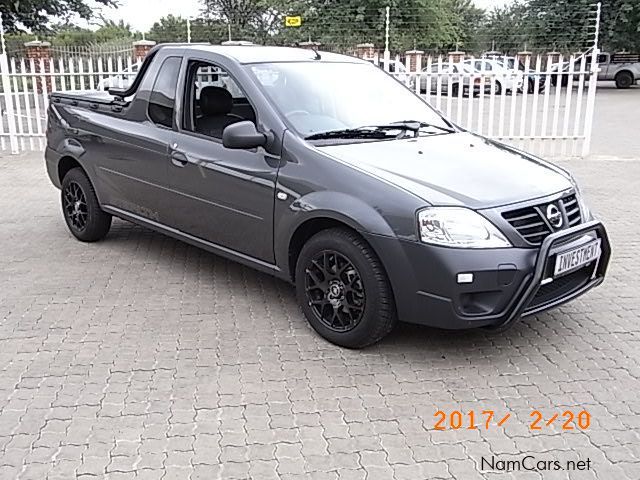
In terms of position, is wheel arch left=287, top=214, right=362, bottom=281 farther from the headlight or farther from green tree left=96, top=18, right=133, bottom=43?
green tree left=96, top=18, right=133, bottom=43

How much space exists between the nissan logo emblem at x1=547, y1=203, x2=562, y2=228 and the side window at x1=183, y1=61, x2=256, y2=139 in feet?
7.32

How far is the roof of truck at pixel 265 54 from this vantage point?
4879 millimetres

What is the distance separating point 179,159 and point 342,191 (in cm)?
162

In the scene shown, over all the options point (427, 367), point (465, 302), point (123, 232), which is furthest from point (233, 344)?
point (123, 232)

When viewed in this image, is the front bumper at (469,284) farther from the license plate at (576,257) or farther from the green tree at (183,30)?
the green tree at (183,30)

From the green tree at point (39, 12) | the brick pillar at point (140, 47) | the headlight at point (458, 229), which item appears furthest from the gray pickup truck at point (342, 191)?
the green tree at point (39, 12)

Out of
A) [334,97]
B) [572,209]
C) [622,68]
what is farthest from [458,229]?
[622,68]

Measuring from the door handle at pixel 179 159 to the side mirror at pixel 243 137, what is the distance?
748 millimetres

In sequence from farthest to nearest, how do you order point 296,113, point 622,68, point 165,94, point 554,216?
point 622,68 < point 165,94 < point 296,113 < point 554,216

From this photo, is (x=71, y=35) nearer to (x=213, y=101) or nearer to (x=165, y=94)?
(x=165, y=94)

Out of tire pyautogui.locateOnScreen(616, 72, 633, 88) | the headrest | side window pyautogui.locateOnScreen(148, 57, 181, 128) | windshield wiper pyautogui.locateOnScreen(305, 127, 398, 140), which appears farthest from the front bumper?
tire pyautogui.locateOnScreen(616, 72, 633, 88)

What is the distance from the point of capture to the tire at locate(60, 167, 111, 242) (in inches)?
242

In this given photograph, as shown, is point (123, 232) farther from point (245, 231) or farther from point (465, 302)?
point (465, 302)

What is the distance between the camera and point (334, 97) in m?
4.79
